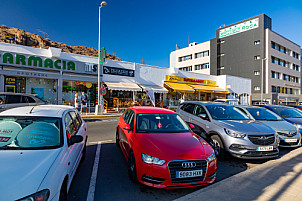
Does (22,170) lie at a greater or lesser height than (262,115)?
lesser

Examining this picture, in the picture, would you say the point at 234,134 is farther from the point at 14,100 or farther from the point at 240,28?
the point at 240,28

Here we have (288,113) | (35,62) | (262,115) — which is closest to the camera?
(262,115)

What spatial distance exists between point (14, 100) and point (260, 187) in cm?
1075

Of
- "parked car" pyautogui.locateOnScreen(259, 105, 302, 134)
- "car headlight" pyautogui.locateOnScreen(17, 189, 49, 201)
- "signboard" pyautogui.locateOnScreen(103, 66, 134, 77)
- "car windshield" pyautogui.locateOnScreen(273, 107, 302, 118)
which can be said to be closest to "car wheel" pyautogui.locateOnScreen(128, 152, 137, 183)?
"car headlight" pyautogui.locateOnScreen(17, 189, 49, 201)

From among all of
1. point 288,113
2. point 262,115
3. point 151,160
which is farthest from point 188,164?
point 288,113

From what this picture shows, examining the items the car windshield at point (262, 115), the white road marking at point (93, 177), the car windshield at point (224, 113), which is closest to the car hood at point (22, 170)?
the white road marking at point (93, 177)

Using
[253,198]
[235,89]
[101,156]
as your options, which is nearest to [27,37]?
[235,89]

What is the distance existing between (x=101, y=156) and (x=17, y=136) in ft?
8.39

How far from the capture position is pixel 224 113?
19.1ft

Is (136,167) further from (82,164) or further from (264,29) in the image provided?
(264,29)

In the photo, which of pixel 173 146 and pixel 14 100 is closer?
pixel 173 146

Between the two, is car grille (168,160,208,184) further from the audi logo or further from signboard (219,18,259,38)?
signboard (219,18,259,38)

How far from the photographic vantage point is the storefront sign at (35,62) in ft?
43.5

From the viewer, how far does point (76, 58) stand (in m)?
16.5
